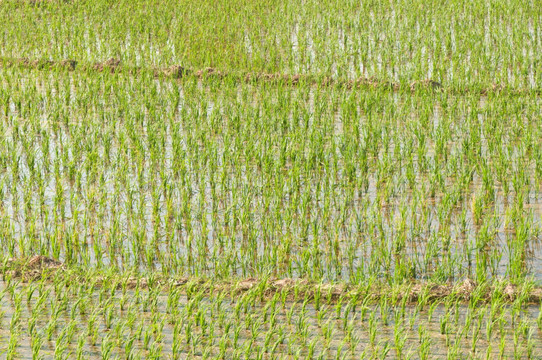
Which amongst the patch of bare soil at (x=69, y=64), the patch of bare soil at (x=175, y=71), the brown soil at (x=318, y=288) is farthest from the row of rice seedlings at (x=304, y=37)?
the brown soil at (x=318, y=288)

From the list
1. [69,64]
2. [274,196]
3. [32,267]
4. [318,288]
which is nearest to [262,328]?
[318,288]

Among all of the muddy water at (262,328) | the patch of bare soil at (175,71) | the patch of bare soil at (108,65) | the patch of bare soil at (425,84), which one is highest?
the patch of bare soil at (108,65)

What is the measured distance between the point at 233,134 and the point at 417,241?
Result: 2.42 m

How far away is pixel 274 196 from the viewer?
5609 millimetres

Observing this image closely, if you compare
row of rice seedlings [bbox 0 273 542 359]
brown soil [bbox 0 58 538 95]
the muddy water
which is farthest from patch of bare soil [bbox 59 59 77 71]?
the muddy water

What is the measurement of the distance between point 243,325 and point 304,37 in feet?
22.4

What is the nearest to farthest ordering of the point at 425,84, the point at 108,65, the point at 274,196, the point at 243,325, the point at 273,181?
1. the point at 243,325
2. the point at 274,196
3. the point at 273,181
4. the point at 425,84
5. the point at 108,65

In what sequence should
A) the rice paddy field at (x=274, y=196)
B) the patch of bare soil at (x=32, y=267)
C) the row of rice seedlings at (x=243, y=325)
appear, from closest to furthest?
1. the row of rice seedlings at (x=243, y=325)
2. the rice paddy field at (x=274, y=196)
3. the patch of bare soil at (x=32, y=267)

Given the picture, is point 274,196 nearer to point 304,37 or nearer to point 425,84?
point 425,84

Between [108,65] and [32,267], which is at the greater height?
[108,65]

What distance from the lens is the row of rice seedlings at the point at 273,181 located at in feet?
15.8

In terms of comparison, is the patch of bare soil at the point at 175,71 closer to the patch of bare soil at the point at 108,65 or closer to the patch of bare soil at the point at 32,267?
the patch of bare soil at the point at 108,65

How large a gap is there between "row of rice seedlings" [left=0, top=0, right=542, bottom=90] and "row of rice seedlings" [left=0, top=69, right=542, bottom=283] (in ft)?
3.23

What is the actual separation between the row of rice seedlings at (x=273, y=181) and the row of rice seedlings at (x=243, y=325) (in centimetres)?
25
